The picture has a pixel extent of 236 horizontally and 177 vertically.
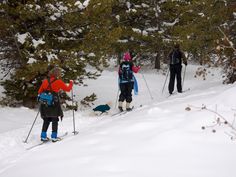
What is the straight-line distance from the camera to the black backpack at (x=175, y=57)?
1546cm

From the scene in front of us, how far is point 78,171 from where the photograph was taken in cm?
590

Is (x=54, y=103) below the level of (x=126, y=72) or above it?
below

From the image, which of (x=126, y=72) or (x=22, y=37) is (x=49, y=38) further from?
(x=126, y=72)

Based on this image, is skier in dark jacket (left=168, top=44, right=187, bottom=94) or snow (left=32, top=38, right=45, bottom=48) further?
skier in dark jacket (left=168, top=44, right=187, bottom=94)

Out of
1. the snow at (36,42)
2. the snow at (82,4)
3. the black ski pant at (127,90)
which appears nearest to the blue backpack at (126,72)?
the black ski pant at (127,90)

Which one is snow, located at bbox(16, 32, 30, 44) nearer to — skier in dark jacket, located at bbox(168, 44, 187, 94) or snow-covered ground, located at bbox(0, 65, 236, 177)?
snow-covered ground, located at bbox(0, 65, 236, 177)

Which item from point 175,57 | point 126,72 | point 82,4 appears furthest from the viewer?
point 175,57

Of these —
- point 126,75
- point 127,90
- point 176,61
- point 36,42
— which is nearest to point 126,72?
point 126,75

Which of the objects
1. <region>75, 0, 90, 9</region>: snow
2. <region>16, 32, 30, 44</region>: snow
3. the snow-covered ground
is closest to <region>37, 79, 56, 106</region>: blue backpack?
the snow-covered ground

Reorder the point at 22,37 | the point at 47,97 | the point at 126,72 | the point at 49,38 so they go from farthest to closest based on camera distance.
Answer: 1. the point at 49,38
2. the point at 22,37
3. the point at 126,72
4. the point at 47,97

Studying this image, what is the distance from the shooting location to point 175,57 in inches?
613

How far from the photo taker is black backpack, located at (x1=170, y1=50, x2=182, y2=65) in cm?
1546

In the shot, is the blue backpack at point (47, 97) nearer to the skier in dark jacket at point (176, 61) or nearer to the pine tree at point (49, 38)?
the pine tree at point (49, 38)

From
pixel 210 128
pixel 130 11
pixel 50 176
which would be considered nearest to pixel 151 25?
pixel 130 11
